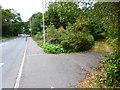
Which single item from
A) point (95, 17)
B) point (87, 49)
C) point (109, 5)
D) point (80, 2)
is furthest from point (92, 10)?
A: point (87, 49)

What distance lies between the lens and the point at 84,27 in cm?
1127

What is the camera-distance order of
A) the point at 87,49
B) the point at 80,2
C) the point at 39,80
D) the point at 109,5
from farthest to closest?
1. the point at 87,49
2. the point at 80,2
3. the point at 109,5
4. the point at 39,80

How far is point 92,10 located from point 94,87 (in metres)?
3.90

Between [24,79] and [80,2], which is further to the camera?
[80,2]

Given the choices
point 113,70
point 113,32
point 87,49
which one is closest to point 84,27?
point 87,49

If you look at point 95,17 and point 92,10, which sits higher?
point 92,10

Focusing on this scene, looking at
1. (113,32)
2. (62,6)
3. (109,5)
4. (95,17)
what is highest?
(62,6)

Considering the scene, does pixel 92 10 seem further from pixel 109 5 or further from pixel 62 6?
pixel 62 6

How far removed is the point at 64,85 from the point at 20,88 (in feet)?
4.72

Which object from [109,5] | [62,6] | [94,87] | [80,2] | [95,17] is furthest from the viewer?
[62,6]

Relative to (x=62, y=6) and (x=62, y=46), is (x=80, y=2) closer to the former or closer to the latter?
(x=62, y=6)

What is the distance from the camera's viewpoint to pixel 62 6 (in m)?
6.52

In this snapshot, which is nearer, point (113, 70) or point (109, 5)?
point (113, 70)

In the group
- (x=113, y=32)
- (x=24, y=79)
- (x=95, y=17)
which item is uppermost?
(x=95, y=17)
